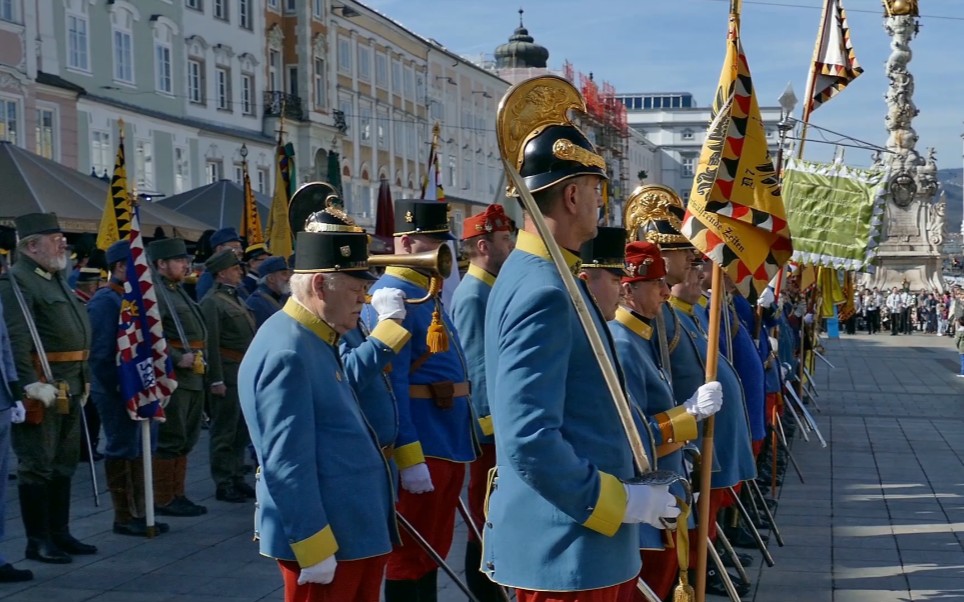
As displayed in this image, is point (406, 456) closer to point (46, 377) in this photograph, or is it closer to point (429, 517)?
point (429, 517)

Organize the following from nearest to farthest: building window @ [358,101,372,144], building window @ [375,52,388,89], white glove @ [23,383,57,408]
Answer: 1. white glove @ [23,383,57,408]
2. building window @ [358,101,372,144]
3. building window @ [375,52,388,89]

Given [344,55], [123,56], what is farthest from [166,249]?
[344,55]

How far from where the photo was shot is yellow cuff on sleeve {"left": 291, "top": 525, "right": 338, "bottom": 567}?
4016 millimetres

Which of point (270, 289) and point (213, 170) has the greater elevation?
point (213, 170)


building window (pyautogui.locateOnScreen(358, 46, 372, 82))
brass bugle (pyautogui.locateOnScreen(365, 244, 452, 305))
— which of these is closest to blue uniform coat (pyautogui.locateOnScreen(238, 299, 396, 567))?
brass bugle (pyautogui.locateOnScreen(365, 244, 452, 305))

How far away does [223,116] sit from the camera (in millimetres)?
36531

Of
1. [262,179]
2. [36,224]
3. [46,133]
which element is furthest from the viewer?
[262,179]

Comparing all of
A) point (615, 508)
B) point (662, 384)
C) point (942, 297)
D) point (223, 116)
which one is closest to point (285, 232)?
point (662, 384)

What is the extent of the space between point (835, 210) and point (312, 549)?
8552mm

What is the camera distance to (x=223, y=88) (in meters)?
36.8

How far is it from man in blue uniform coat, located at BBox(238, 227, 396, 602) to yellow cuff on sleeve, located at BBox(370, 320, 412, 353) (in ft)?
2.21

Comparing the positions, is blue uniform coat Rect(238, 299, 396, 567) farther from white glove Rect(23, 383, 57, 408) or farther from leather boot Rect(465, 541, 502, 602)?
white glove Rect(23, 383, 57, 408)

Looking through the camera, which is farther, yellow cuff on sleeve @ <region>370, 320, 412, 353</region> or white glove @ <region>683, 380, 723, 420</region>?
yellow cuff on sleeve @ <region>370, 320, 412, 353</region>

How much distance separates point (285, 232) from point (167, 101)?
2159cm
